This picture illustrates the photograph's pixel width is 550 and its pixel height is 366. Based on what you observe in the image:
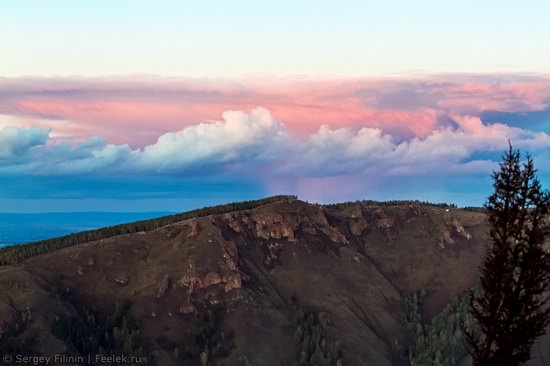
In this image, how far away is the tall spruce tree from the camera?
41000mm

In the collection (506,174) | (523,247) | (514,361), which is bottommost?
(514,361)

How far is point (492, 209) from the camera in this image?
139 feet

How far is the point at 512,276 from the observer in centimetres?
4150

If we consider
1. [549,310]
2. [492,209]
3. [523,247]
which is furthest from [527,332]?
[492,209]

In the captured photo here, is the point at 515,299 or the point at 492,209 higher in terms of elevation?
the point at 492,209

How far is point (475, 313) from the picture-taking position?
4091 cm

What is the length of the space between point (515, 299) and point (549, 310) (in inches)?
79.7

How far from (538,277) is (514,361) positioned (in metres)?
5.36

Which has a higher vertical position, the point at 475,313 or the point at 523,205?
the point at 523,205

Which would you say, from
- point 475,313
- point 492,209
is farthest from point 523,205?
point 475,313

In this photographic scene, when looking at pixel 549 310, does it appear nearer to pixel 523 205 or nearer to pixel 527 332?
pixel 527 332

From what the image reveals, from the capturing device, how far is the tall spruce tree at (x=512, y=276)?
41000mm

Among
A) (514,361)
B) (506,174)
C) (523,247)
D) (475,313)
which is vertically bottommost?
(514,361)

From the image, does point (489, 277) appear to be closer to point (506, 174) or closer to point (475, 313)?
point (475, 313)
